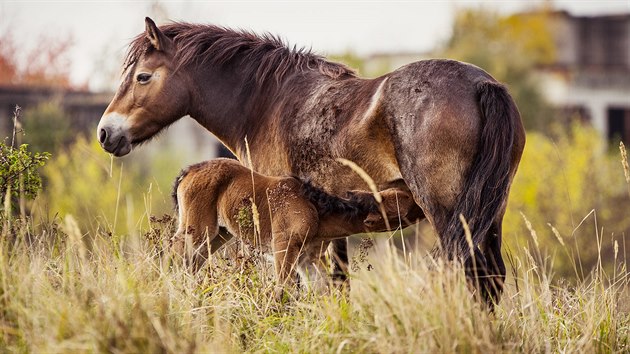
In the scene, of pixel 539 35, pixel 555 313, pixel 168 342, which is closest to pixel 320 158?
pixel 555 313

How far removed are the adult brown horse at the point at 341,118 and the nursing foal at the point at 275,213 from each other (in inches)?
5.9

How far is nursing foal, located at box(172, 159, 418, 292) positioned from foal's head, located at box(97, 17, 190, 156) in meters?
0.53

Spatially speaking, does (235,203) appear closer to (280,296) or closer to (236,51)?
(280,296)

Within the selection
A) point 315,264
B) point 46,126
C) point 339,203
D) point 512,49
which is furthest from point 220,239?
point 512,49

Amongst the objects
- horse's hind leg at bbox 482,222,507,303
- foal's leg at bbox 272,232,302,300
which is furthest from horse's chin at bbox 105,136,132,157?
horse's hind leg at bbox 482,222,507,303

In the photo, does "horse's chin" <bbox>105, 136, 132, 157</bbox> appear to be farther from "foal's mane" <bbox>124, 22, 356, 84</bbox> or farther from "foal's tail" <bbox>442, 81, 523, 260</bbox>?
"foal's tail" <bbox>442, 81, 523, 260</bbox>

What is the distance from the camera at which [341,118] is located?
7.20 m

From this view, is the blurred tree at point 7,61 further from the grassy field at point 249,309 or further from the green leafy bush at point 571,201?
the grassy field at point 249,309

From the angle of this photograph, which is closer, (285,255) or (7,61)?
(285,255)

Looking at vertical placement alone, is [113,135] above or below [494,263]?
above

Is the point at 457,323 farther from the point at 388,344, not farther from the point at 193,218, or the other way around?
the point at 193,218

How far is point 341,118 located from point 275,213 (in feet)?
2.99

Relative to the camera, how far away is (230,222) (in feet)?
25.4

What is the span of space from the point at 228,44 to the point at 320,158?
1497 mm
